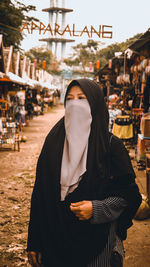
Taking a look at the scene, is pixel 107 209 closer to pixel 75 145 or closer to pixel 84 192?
pixel 84 192

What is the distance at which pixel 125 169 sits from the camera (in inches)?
60.3

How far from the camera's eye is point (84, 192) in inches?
60.0

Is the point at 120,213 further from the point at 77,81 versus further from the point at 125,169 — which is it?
the point at 77,81

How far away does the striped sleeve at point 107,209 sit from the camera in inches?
58.3

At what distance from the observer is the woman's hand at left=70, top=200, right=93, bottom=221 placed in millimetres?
1444

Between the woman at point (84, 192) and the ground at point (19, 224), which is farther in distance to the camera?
the ground at point (19, 224)

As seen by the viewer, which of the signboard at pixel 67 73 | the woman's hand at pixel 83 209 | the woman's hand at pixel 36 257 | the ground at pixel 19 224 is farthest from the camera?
the signboard at pixel 67 73

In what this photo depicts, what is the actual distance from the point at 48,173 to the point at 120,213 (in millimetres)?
517

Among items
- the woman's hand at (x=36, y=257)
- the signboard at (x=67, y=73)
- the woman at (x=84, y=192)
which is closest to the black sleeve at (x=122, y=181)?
Result: the woman at (x=84, y=192)

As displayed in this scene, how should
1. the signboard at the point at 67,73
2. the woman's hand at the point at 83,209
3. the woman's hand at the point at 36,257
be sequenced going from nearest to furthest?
1. the woman's hand at the point at 83,209
2. the woman's hand at the point at 36,257
3. the signboard at the point at 67,73

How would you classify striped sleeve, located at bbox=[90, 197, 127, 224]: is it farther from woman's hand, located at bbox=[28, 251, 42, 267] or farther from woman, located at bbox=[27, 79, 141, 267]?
woman's hand, located at bbox=[28, 251, 42, 267]

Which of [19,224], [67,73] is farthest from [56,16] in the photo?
[19,224]

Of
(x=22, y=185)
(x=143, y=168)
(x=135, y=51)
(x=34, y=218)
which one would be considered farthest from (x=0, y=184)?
(x=135, y=51)

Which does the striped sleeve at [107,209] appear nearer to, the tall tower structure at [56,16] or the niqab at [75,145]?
the niqab at [75,145]
